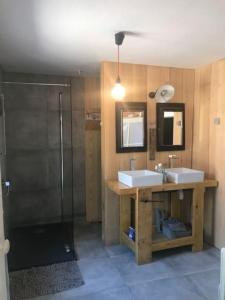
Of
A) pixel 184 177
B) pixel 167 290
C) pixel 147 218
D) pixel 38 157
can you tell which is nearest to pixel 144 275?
pixel 167 290

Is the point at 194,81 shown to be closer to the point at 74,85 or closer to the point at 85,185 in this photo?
the point at 74,85

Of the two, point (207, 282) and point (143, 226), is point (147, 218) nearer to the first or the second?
point (143, 226)

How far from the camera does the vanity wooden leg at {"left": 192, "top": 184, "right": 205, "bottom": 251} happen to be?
309 cm

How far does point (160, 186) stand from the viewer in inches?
115

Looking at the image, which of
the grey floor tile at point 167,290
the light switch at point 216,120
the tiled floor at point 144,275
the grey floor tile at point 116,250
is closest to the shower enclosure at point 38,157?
the grey floor tile at point 116,250

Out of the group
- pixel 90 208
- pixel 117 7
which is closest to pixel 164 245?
pixel 90 208

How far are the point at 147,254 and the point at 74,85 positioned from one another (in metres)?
2.69

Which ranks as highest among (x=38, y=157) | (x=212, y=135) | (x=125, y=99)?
(x=125, y=99)

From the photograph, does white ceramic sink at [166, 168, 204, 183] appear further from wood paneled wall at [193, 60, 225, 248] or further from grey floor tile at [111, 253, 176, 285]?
grey floor tile at [111, 253, 176, 285]

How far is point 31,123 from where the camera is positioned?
152 inches

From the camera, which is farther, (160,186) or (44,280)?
(160,186)

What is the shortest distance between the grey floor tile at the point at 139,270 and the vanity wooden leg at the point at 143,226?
9cm

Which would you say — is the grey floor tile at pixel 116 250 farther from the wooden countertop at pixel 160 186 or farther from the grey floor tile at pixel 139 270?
the wooden countertop at pixel 160 186

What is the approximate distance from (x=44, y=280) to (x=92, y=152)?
6.56 feet
